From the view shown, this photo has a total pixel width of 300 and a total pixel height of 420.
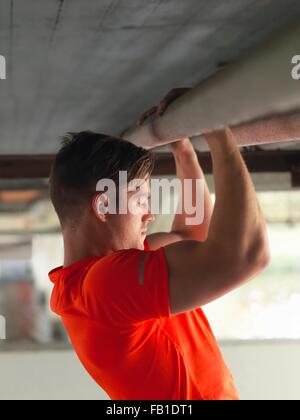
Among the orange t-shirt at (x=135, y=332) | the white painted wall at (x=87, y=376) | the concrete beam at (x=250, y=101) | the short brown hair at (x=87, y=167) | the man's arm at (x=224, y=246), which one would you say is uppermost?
the concrete beam at (x=250, y=101)

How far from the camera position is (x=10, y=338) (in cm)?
438

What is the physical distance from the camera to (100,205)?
1110 millimetres

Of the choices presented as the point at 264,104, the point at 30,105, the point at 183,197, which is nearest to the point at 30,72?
the point at 30,105

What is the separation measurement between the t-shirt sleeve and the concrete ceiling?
39cm

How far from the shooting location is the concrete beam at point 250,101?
771 mm

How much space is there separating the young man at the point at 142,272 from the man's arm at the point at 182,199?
0.16 metres

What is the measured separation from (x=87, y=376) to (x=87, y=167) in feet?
12.0

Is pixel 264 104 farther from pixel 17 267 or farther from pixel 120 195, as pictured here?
pixel 17 267

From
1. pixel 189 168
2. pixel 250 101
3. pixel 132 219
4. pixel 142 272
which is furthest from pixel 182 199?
pixel 250 101

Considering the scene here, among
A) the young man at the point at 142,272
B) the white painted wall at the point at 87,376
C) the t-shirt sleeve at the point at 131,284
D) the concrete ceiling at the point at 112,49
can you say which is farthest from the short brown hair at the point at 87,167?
the white painted wall at the point at 87,376

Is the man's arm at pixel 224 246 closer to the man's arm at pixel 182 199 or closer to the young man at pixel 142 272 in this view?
the young man at pixel 142 272

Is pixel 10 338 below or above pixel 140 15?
below

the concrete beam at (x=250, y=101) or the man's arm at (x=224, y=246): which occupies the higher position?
the concrete beam at (x=250, y=101)

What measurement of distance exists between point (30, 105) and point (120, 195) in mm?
1358
